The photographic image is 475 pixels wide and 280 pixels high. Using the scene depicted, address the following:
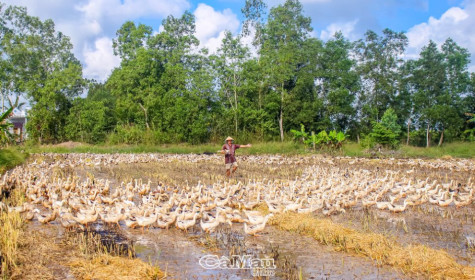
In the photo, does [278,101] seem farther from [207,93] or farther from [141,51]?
[141,51]

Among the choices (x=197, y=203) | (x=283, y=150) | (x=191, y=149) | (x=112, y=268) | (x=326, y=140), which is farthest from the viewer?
(x=191, y=149)

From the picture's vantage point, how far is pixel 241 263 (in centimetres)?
532

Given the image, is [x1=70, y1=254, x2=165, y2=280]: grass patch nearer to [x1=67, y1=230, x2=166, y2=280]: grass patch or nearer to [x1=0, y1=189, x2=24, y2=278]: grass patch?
[x1=67, y1=230, x2=166, y2=280]: grass patch

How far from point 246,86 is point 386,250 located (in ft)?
91.5

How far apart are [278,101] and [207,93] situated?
20.8 ft

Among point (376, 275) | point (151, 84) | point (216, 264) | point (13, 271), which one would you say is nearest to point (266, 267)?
point (216, 264)

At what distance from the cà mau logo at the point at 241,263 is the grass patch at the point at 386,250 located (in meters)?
1.30

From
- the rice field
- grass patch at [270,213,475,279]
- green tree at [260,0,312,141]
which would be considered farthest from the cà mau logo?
green tree at [260,0,312,141]

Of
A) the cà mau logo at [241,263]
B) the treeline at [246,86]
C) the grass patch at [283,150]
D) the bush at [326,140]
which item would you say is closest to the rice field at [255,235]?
the cà mau logo at [241,263]

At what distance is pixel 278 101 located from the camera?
3250 cm

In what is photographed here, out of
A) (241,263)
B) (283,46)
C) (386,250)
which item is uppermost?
(283,46)

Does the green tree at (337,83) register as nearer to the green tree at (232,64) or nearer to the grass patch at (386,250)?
the green tree at (232,64)

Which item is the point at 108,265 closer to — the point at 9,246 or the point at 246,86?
the point at 9,246

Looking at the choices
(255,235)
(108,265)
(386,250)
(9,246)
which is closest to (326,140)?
(255,235)
